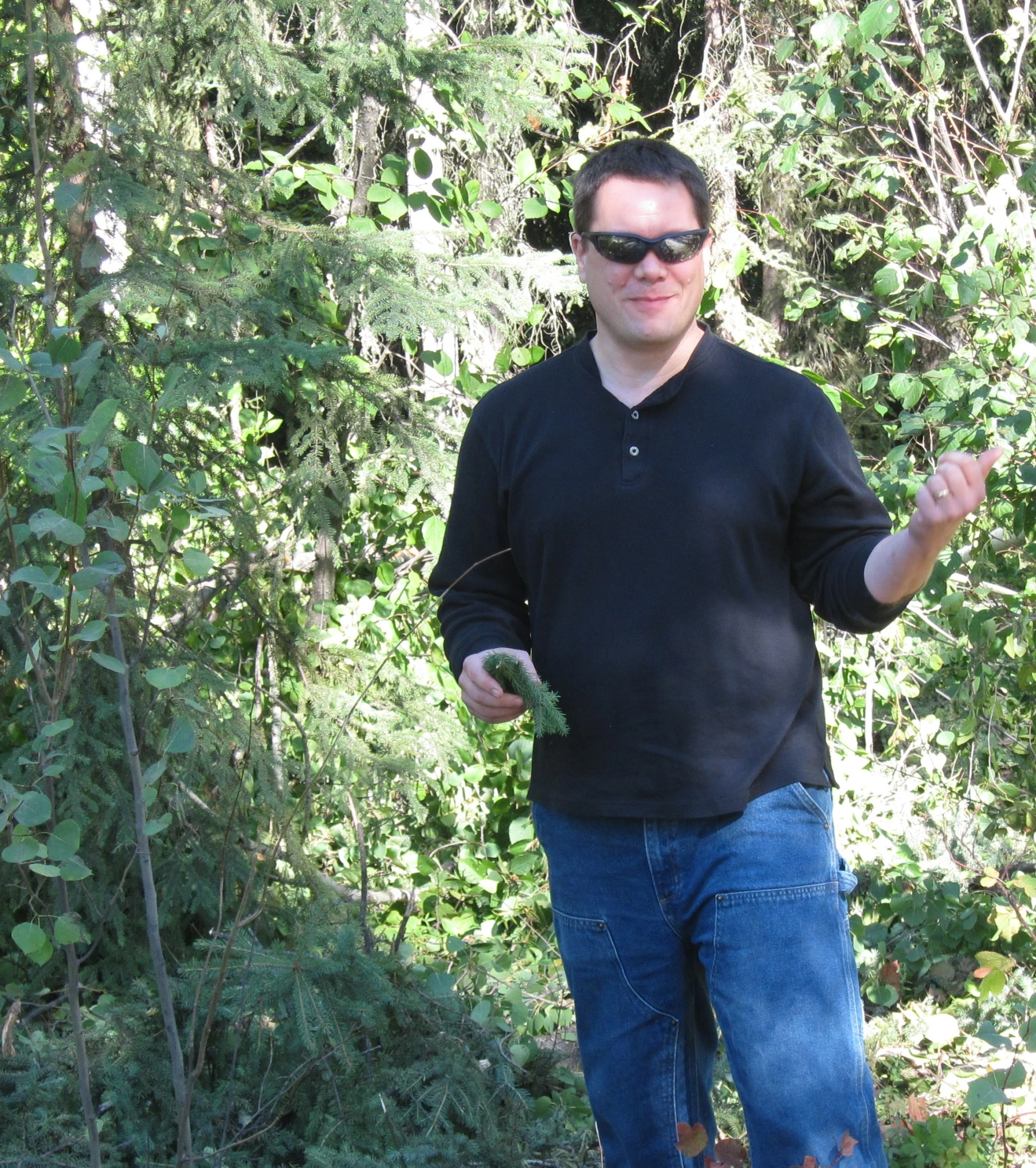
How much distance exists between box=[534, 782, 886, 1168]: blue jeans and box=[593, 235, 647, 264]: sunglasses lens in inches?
39.2

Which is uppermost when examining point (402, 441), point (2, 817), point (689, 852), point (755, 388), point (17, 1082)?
point (402, 441)

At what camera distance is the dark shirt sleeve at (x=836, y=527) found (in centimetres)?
195

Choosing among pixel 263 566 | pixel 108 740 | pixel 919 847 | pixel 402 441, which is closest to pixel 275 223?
pixel 402 441

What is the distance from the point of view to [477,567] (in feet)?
7.75

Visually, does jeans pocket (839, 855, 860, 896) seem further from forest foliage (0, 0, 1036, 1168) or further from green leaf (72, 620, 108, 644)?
green leaf (72, 620, 108, 644)

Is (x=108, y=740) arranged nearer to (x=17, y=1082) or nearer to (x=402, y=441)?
(x=17, y=1082)

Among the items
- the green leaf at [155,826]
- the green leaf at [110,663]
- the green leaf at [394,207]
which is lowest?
the green leaf at [155,826]

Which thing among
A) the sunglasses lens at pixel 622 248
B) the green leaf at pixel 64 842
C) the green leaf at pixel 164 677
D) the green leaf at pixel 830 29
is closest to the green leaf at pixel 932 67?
the green leaf at pixel 830 29

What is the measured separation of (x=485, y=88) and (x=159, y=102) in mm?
1071

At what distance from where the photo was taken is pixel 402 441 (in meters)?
3.90

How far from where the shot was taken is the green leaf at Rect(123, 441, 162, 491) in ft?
5.21

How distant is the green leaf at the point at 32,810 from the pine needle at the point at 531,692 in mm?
771

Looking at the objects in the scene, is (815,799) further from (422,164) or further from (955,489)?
(422,164)

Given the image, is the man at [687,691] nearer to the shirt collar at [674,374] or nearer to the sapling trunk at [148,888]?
the shirt collar at [674,374]
